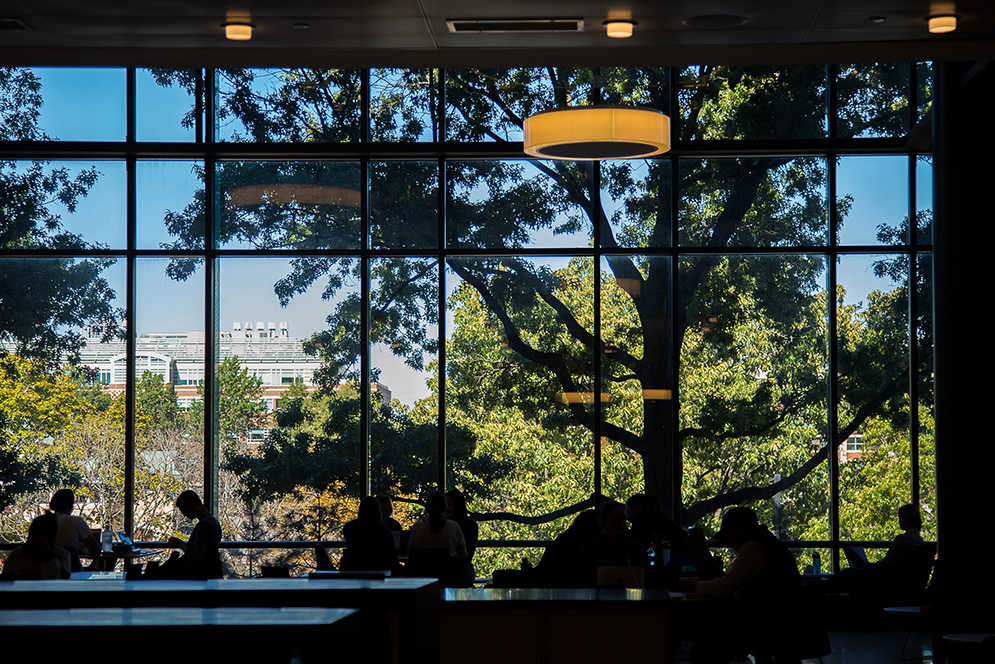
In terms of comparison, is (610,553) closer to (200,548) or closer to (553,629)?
(553,629)

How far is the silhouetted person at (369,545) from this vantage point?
27.8 ft

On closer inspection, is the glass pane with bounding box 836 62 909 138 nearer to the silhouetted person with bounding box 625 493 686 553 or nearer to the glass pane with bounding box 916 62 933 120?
the glass pane with bounding box 916 62 933 120

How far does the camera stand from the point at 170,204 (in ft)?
39.3

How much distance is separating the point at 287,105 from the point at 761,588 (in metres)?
7.95

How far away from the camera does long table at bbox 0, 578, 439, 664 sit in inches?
189

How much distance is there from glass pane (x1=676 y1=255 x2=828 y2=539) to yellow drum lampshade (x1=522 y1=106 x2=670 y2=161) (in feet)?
13.4

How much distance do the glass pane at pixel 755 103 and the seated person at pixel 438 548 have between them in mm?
5284
